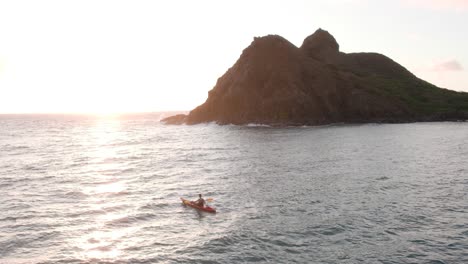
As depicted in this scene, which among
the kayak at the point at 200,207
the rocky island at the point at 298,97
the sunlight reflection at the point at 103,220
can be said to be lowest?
the sunlight reflection at the point at 103,220

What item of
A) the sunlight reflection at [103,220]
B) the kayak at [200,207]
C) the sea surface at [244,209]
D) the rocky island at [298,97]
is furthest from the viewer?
the rocky island at [298,97]

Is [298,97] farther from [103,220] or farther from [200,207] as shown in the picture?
[103,220]

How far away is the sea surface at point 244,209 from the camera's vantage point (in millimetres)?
28125

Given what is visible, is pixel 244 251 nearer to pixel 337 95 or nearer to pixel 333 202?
pixel 333 202

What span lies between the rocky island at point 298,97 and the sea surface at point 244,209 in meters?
73.0

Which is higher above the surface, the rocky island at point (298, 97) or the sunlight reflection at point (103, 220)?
the rocky island at point (298, 97)

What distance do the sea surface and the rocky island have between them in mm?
72979

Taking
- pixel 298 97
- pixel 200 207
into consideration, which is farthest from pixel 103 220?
pixel 298 97

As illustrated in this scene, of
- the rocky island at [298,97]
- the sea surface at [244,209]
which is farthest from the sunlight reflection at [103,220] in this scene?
the rocky island at [298,97]

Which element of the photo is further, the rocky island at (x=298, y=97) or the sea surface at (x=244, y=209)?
the rocky island at (x=298, y=97)

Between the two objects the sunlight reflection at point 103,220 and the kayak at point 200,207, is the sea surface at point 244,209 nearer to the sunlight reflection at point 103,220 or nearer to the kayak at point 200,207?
the sunlight reflection at point 103,220

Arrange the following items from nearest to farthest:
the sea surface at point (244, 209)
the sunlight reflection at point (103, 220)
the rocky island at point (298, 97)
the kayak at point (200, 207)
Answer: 1. the sea surface at point (244, 209)
2. the sunlight reflection at point (103, 220)
3. the kayak at point (200, 207)
4. the rocky island at point (298, 97)

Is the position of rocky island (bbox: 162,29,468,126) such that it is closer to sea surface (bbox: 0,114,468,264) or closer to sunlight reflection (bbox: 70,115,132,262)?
sea surface (bbox: 0,114,468,264)

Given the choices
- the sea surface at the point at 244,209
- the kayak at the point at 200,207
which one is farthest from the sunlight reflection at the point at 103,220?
the kayak at the point at 200,207
